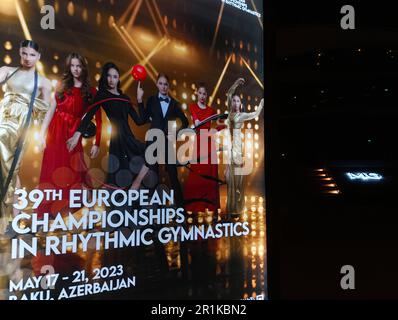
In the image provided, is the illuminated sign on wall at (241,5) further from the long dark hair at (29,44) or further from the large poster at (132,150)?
the long dark hair at (29,44)

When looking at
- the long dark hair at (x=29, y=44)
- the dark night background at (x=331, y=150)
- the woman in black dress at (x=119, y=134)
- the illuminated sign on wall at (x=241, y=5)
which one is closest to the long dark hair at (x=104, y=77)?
the woman in black dress at (x=119, y=134)

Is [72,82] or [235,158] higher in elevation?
[72,82]

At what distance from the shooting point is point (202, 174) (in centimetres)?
257

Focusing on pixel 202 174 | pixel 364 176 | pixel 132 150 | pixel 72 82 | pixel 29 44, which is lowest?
pixel 364 176

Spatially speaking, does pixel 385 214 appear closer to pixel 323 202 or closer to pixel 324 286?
pixel 323 202

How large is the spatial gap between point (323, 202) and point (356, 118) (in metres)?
4.21

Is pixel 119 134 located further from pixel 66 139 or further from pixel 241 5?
pixel 241 5

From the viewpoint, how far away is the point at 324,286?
3955 mm

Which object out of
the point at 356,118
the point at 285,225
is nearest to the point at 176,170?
the point at 285,225

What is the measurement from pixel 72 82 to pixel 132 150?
45cm

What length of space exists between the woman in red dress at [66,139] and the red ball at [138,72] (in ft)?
0.81

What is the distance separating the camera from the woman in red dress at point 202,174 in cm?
249

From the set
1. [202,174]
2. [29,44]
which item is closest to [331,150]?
[202,174]

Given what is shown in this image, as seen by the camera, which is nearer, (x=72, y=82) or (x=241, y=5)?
(x=72, y=82)
